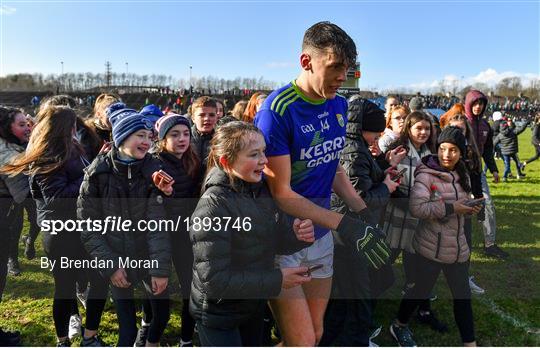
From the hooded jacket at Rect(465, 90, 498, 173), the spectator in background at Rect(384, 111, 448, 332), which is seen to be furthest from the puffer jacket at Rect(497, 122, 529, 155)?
the spectator in background at Rect(384, 111, 448, 332)

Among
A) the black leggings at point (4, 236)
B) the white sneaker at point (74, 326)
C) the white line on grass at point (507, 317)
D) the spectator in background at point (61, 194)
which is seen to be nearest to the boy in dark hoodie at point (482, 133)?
the white line on grass at point (507, 317)

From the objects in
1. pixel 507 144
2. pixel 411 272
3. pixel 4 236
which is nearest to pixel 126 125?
pixel 4 236

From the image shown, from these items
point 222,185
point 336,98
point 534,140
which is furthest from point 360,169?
point 534,140

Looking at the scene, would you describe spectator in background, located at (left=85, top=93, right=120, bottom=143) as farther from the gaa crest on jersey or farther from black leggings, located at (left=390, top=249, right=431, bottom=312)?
black leggings, located at (left=390, top=249, right=431, bottom=312)

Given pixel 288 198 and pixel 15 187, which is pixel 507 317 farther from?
pixel 15 187

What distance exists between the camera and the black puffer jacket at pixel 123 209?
2.79 metres

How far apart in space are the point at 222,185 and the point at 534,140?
509 inches

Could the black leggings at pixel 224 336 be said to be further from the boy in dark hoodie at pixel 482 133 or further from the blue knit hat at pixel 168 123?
the boy in dark hoodie at pixel 482 133

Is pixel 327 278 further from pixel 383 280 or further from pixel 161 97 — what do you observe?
pixel 161 97

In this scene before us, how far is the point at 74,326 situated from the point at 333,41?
3.22 metres

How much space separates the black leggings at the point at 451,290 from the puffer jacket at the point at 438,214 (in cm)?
8

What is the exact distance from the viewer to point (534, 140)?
1226 centimetres

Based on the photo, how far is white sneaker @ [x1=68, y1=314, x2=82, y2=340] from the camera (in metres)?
3.57

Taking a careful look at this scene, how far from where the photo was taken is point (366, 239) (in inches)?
89.4
